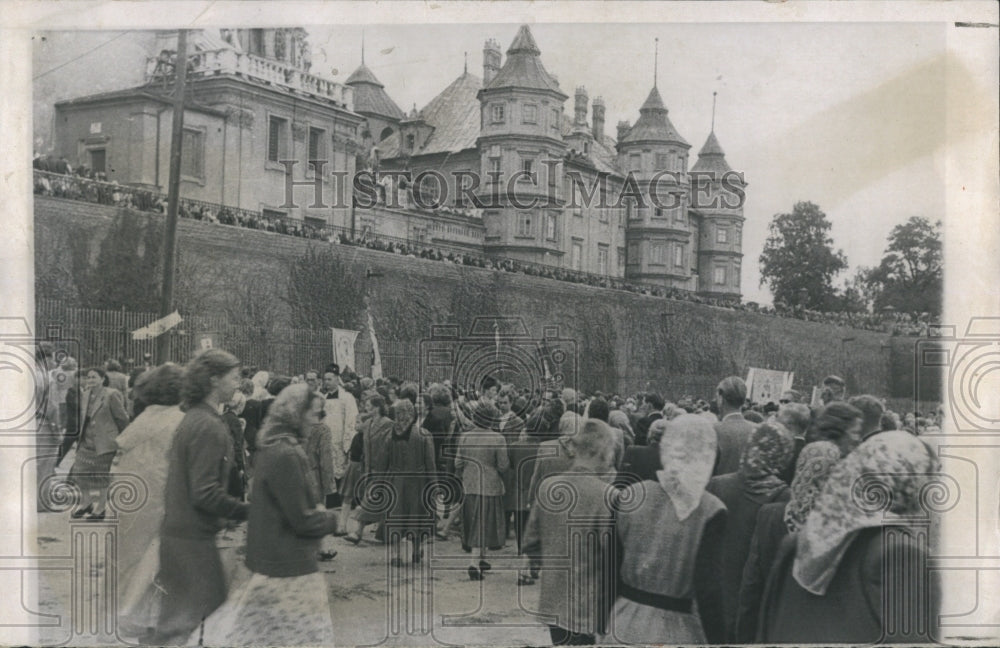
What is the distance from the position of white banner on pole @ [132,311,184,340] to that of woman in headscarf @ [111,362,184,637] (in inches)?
9.6

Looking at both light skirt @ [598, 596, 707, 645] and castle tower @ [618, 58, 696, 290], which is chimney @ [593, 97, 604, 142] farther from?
light skirt @ [598, 596, 707, 645]

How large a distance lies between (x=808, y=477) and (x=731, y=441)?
0.54 m

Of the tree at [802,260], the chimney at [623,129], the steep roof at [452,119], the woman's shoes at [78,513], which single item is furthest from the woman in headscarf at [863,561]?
the woman's shoes at [78,513]

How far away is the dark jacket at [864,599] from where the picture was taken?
6551 mm

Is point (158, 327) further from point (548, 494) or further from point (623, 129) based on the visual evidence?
point (623, 129)

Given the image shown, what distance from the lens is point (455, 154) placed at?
302 inches

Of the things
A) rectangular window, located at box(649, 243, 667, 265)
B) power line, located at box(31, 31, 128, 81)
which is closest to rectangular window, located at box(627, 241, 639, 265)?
rectangular window, located at box(649, 243, 667, 265)

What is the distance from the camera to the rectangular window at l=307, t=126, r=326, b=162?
7496mm

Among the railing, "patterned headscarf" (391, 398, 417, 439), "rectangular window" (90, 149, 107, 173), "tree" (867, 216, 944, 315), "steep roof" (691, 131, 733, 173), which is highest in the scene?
the railing

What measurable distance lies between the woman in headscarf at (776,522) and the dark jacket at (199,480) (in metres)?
3.17

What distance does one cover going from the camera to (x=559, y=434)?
23.8 ft

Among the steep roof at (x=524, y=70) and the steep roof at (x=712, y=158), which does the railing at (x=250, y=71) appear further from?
the steep roof at (x=712, y=158)

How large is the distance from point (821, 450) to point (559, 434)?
5.78 feet

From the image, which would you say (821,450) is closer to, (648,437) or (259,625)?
(648,437)
